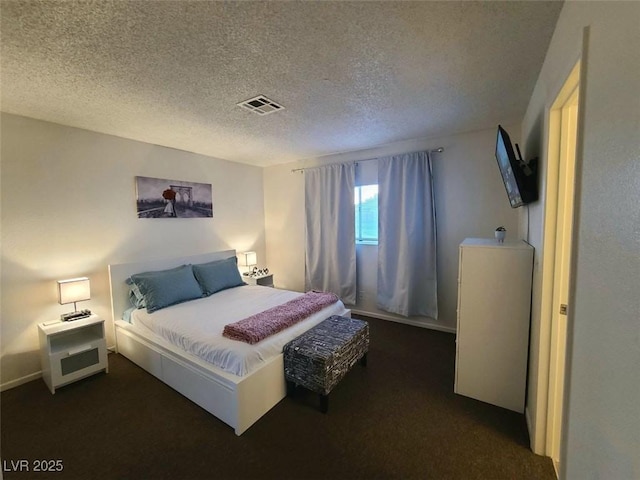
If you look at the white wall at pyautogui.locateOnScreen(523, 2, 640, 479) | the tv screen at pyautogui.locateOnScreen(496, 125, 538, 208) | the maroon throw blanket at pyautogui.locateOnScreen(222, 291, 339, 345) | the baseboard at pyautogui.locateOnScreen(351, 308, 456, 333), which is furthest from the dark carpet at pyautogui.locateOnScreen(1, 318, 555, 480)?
the tv screen at pyautogui.locateOnScreen(496, 125, 538, 208)

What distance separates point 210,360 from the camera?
209cm

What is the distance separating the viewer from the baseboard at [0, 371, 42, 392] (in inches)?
93.5

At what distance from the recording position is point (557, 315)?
1.58 meters

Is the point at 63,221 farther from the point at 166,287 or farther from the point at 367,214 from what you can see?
the point at 367,214

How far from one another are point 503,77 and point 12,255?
4387mm

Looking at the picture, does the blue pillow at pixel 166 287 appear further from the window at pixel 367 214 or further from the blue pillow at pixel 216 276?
the window at pixel 367 214

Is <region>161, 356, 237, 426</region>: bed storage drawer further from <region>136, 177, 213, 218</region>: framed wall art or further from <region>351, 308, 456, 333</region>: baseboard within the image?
<region>351, 308, 456, 333</region>: baseboard

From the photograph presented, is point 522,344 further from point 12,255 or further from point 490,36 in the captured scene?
point 12,255

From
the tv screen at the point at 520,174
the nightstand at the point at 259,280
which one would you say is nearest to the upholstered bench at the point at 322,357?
the tv screen at the point at 520,174

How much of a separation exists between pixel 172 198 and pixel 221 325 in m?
2.11

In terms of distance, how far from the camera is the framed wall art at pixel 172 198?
10.9 ft

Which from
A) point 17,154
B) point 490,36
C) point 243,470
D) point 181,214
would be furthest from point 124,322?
point 490,36

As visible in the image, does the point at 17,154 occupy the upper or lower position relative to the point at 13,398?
upper

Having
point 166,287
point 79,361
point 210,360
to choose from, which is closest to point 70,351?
point 79,361
